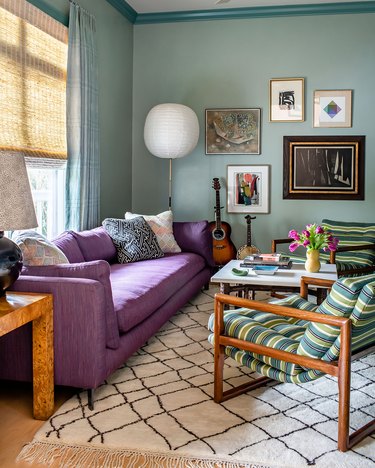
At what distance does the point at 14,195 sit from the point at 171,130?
3381 mm

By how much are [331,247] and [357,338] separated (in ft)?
5.98

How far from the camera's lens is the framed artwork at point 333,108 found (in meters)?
5.82

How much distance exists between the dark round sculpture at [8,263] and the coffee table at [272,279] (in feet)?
5.30

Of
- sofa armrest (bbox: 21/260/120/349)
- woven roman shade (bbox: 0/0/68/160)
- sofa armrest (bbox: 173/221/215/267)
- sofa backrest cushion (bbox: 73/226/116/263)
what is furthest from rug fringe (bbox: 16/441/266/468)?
sofa armrest (bbox: 173/221/215/267)

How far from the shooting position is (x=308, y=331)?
2.40 metres

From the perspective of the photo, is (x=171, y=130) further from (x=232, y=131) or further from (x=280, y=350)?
(x=280, y=350)

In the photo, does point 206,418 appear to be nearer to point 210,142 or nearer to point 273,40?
point 210,142

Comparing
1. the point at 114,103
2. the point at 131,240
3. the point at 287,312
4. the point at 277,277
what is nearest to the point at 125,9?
the point at 114,103

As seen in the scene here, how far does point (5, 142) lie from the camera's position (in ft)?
11.9

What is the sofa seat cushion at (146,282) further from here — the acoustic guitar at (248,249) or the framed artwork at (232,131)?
the framed artwork at (232,131)

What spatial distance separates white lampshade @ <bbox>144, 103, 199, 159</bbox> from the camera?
220 inches

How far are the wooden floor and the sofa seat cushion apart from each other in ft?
1.75

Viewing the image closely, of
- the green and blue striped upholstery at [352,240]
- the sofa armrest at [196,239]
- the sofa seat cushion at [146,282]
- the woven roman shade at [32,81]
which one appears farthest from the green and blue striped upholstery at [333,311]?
the sofa armrest at [196,239]

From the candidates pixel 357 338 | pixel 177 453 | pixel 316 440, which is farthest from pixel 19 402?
pixel 357 338
